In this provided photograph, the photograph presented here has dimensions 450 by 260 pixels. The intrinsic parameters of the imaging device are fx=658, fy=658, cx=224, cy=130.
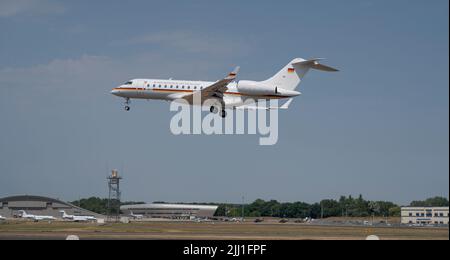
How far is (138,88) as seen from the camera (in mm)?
66312

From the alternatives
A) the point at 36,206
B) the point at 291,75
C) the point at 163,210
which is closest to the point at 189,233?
the point at 291,75

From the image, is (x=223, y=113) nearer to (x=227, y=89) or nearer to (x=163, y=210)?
(x=227, y=89)

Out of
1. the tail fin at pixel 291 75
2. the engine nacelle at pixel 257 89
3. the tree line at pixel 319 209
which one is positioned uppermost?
the tail fin at pixel 291 75

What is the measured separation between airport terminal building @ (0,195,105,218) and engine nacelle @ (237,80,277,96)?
63.4 m

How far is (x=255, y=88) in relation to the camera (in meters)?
61.7

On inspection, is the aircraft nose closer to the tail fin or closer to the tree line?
the tail fin

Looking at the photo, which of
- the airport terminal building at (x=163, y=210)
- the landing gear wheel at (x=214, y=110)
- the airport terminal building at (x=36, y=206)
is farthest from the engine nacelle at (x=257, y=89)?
the airport terminal building at (x=163, y=210)

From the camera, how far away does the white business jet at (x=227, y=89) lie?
61938mm

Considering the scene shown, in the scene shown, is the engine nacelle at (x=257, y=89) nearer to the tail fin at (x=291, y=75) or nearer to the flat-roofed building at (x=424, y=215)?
the tail fin at (x=291, y=75)

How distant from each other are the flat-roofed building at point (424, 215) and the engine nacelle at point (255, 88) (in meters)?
62.4

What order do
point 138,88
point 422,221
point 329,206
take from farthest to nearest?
point 329,206 < point 422,221 < point 138,88
